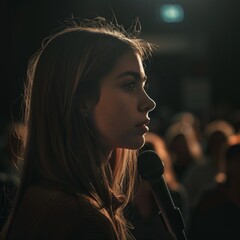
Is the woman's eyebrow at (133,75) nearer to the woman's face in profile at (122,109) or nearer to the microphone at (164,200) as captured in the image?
the woman's face in profile at (122,109)

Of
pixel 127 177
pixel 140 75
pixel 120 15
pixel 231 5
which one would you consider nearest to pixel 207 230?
pixel 127 177

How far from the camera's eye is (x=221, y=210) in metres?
5.75

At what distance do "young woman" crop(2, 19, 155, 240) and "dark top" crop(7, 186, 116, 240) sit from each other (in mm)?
11

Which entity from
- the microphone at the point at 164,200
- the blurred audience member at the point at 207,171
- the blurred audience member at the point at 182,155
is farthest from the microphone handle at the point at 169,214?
the blurred audience member at the point at 182,155

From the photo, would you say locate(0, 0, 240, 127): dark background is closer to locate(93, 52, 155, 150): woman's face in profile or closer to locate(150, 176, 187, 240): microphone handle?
locate(150, 176, 187, 240): microphone handle

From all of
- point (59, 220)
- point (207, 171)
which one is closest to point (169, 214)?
point (59, 220)

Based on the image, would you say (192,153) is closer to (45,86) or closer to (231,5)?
(45,86)

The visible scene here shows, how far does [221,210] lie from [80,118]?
3.41m

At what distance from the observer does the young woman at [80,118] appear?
8.02 feet

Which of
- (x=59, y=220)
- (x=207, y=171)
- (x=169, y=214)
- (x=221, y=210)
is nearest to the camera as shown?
(x=59, y=220)

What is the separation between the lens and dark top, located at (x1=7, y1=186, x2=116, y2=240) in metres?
2.24

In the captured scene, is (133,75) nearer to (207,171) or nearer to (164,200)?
(164,200)

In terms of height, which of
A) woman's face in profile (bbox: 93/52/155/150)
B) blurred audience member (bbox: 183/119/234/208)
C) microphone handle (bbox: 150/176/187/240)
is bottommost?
blurred audience member (bbox: 183/119/234/208)

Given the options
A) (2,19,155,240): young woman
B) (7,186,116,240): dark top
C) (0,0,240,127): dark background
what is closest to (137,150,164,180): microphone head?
(2,19,155,240): young woman
